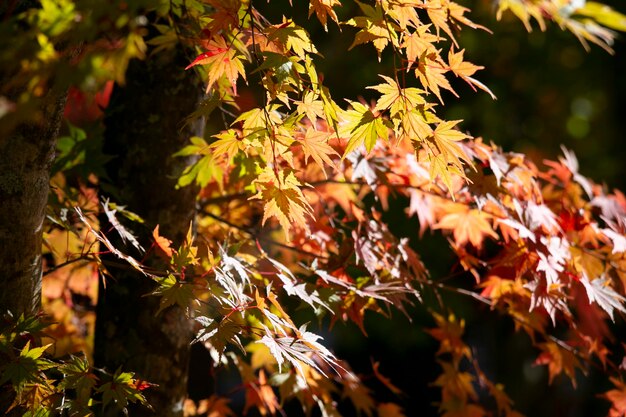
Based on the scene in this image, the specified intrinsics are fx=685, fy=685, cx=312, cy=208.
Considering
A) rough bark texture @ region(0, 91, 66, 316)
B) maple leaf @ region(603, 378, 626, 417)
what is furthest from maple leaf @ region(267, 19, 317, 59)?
maple leaf @ region(603, 378, 626, 417)

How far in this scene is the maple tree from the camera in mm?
1453

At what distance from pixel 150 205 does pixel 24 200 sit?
61 centimetres

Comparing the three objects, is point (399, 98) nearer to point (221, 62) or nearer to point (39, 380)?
point (221, 62)

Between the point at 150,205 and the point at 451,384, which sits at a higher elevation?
the point at 150,205

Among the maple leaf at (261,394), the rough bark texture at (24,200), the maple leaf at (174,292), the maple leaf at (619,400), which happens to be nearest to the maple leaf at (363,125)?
the maple leaf at (174,292)

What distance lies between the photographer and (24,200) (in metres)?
1.49

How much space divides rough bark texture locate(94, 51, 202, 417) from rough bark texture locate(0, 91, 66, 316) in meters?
0.48

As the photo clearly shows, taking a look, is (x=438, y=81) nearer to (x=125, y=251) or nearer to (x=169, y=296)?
(x=169, y=296)

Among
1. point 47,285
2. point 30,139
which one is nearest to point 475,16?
point 47,285

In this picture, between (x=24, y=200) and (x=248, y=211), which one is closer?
(x=24, y=200)

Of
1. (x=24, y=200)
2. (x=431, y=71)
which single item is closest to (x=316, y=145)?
(x=431, y=71)

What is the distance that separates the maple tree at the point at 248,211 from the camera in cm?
145

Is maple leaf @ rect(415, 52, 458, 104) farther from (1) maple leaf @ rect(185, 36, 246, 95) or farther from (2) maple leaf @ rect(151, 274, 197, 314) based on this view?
(2) maple leaf @ rect(151, 274, 197, 314)

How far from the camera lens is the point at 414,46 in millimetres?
1554
